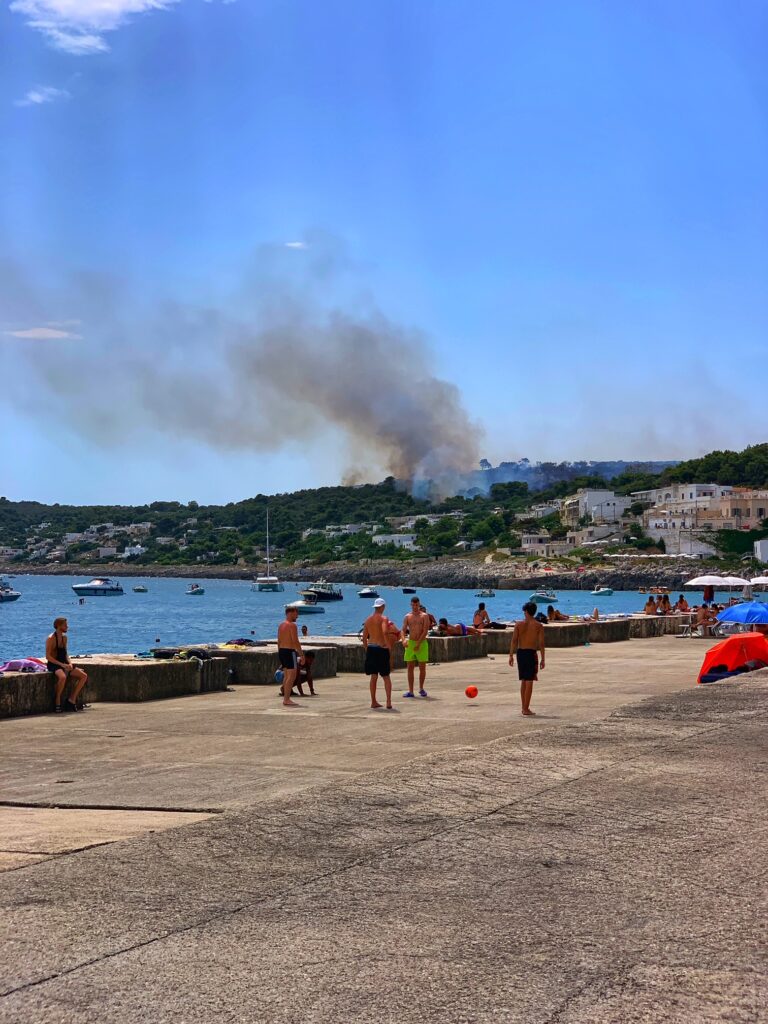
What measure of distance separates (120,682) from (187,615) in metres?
110

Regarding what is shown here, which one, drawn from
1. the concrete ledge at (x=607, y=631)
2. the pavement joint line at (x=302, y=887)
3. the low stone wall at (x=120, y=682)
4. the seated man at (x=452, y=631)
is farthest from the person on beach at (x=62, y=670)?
the concrete ledge at (x=607, y=631)

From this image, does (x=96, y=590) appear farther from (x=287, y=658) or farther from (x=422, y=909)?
(x=422, y=909)

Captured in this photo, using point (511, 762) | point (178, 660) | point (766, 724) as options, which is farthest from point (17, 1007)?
point (178, 660)

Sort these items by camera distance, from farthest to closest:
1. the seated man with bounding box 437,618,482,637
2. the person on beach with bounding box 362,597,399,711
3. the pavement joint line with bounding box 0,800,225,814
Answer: the seated man with bounding box 437,618,482,637
the person on beach with bounding box 362,597,399,711
the pavement joint line with bounding box 0,800,225,814

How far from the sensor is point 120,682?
17594mm

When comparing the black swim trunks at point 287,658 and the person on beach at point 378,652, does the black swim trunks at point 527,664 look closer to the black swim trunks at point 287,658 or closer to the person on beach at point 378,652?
the person on beach at point 378,652

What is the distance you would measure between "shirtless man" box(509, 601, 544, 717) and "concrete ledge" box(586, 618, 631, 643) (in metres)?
18.7

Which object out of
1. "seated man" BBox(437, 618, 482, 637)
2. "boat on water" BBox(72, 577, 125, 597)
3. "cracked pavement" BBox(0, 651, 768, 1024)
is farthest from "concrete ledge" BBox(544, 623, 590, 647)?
"boat on water" BBox(72, 577, 125, 597)

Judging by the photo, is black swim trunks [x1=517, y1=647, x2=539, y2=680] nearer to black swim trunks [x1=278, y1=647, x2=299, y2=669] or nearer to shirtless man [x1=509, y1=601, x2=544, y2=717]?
shirtless man [x1=509, y1=601, x2=544, y2=717]

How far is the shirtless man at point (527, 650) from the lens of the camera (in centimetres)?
1570

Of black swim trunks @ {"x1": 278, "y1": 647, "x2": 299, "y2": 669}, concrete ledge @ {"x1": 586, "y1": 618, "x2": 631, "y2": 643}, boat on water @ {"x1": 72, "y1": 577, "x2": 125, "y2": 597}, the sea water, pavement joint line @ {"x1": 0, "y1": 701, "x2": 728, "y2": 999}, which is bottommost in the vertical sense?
the sea water

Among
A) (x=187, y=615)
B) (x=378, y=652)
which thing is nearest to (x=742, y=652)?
(x=378, y=652)

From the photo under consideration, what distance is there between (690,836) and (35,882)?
3.32 meters

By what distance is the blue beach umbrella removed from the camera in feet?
102
